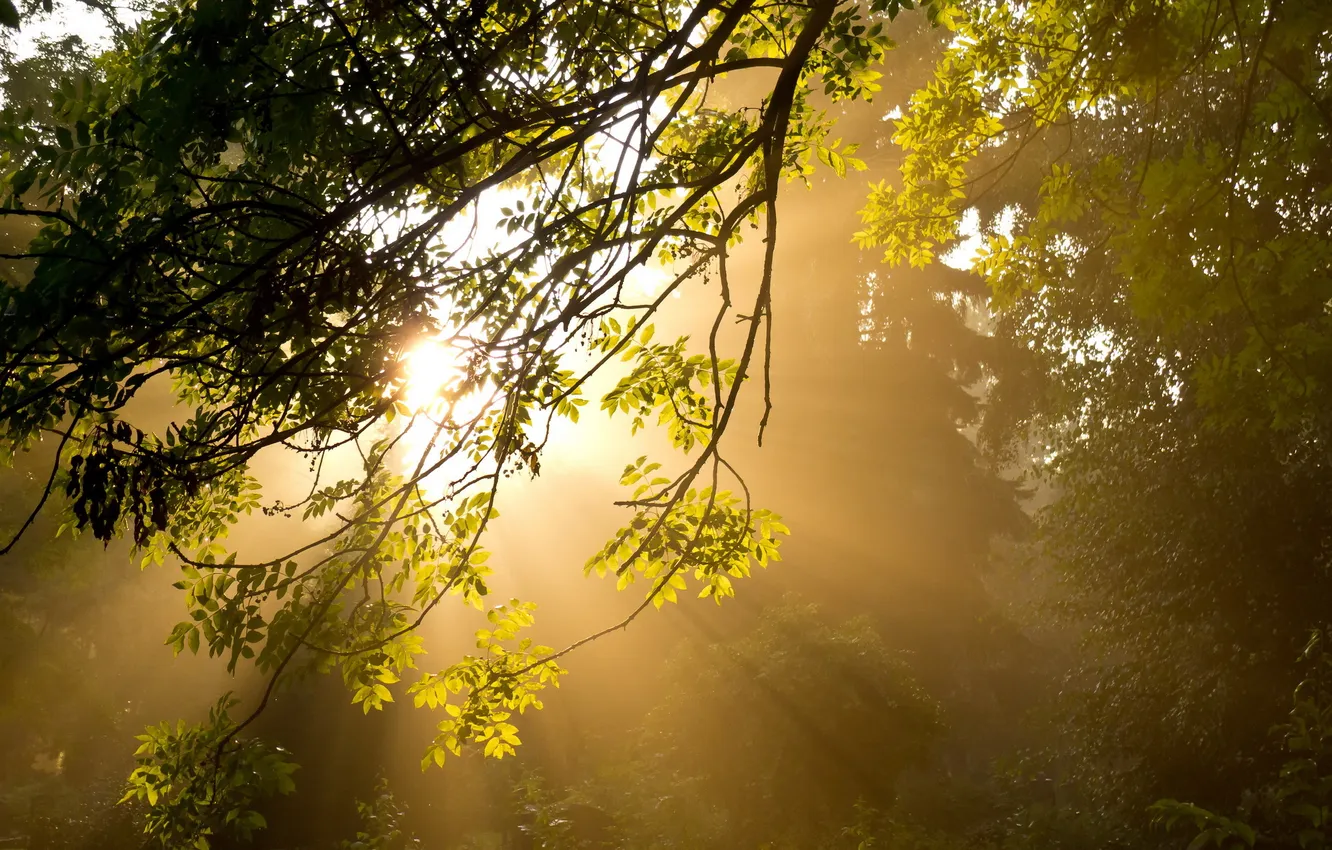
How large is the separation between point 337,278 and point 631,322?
1572mm

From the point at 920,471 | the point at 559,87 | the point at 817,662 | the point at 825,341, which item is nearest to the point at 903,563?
the point at 920,471

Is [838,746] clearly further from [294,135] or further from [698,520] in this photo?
[294,135]

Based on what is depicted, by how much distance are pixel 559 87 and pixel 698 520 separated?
7.53 feet

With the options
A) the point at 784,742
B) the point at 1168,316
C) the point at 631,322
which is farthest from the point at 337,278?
the point at 784,742

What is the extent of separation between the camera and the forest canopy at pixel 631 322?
282 cm

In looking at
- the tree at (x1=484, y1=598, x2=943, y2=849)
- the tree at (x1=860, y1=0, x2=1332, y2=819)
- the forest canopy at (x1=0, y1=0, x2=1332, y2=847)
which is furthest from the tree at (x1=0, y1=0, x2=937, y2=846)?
the tree at (x1=484, y1=598, x2=943, y2=849)

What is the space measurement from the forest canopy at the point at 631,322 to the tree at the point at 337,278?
0.10 feet

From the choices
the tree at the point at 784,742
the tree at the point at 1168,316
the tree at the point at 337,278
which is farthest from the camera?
the tree at the point at 784,742

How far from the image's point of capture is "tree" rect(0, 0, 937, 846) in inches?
101

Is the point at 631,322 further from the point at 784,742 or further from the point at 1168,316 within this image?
the point at 784,742

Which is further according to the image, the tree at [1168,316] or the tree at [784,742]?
the tree at [784,742]

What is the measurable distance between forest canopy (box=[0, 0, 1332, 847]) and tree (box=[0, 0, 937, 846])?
0.10 feet

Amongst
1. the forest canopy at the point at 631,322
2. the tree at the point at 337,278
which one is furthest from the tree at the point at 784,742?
the tree at the point at 337,278

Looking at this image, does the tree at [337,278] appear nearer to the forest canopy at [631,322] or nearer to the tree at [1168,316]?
the forest canopy at [631,322]
